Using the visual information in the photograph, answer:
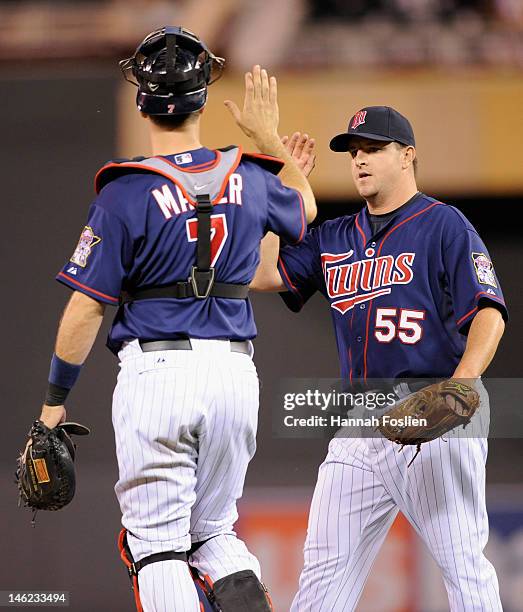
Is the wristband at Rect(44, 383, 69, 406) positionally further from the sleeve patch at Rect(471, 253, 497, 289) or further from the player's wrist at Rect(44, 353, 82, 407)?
the sleeve patch at Rect(471, 253, 497, 289)

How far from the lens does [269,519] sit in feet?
13.2

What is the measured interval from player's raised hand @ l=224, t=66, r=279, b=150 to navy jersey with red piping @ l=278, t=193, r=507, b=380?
1.69 ft

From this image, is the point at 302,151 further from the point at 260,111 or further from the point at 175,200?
the point at 175,200

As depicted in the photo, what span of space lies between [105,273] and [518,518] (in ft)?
7.31

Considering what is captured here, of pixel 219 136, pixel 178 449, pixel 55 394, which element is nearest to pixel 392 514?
pixel 178 449

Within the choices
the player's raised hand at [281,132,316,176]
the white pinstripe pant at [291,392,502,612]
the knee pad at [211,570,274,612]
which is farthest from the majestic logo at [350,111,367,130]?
the knee pad at [211,570,274,612]

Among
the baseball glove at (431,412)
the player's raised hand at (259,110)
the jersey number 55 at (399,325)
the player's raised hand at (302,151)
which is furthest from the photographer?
the player's raised hand at (302,151)

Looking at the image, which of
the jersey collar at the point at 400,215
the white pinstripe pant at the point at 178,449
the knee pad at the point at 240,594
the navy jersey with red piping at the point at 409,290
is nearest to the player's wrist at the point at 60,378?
the white pinstripe pant at the point at 178,449

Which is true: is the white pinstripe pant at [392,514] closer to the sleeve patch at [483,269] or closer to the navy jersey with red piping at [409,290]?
the navy jersey with red piping at [409,290]

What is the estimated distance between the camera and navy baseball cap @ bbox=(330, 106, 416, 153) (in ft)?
10.3

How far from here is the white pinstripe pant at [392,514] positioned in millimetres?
2824

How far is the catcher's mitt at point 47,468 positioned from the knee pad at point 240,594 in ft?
1.51

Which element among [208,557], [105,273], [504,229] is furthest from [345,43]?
[208,557]

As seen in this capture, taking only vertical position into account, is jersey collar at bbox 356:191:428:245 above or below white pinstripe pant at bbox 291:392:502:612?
above
